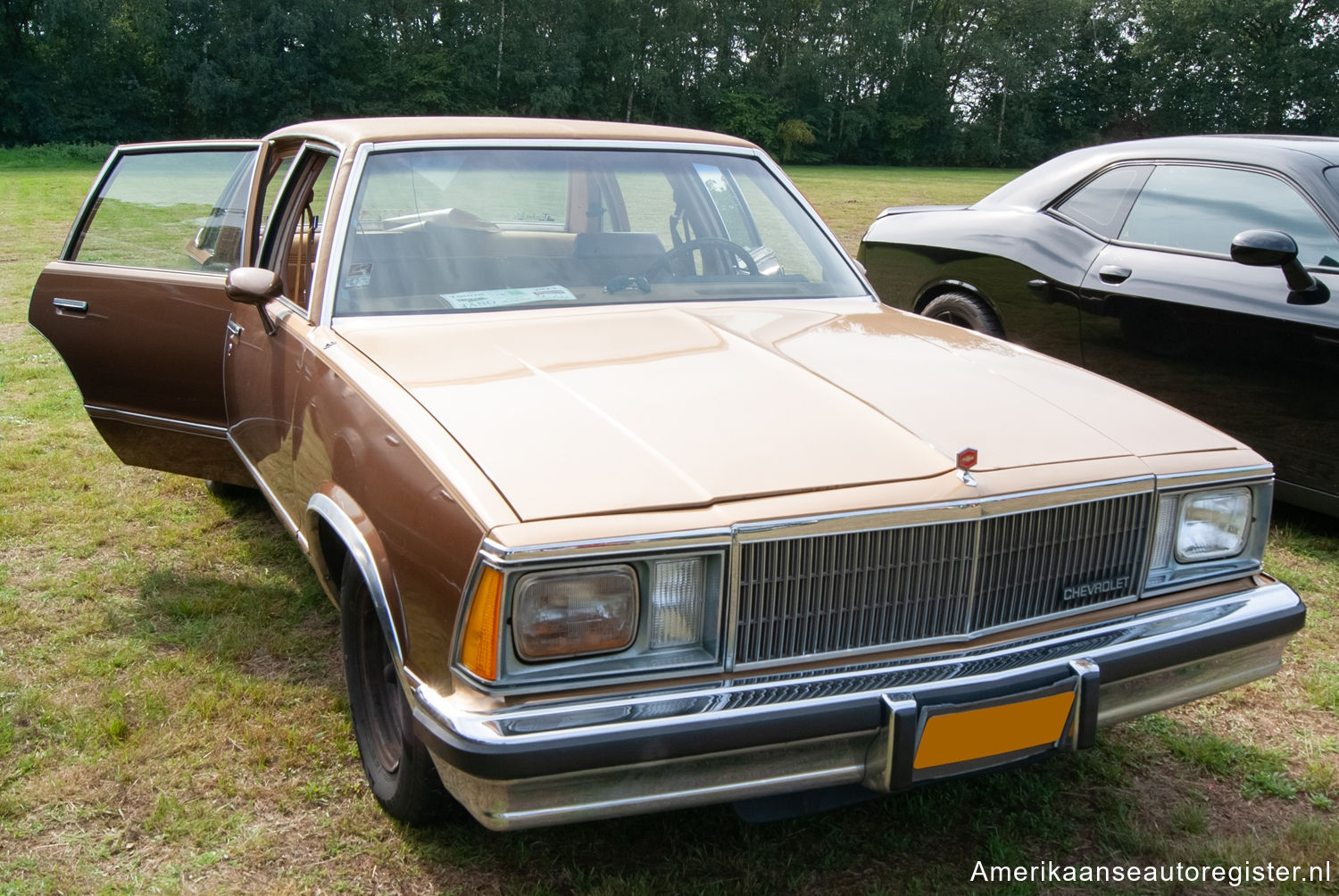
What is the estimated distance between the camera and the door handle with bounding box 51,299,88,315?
3941 mm

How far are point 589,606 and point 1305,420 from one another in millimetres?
3393

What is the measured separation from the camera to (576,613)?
1.92 metres

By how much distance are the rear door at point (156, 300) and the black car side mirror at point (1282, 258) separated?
3656 mm

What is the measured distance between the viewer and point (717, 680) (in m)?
1.98

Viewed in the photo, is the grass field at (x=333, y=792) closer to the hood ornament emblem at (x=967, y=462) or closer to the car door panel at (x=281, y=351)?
the car door panel at (x=281, y=351)

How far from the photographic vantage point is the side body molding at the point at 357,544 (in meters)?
2.15

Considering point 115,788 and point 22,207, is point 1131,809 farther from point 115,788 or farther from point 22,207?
point 22,207

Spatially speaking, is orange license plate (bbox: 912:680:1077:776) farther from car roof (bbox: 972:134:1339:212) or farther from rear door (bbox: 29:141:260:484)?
car roof (bbox: 972:134:1339:212)

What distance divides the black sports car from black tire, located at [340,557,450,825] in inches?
135

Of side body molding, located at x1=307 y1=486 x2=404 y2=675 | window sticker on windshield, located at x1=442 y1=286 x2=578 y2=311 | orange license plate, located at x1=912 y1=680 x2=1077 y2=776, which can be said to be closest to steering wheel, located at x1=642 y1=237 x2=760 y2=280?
window sticker on windshield, located at x1=442 y1=286 x2=578 y2=311

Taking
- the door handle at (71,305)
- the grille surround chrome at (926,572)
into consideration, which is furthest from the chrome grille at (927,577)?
the door handle at (71,305)

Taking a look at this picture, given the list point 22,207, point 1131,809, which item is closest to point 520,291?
point 1131,809

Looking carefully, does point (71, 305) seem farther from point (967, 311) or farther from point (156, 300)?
point (967, 311)

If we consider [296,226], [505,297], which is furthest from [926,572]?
[296,226]
